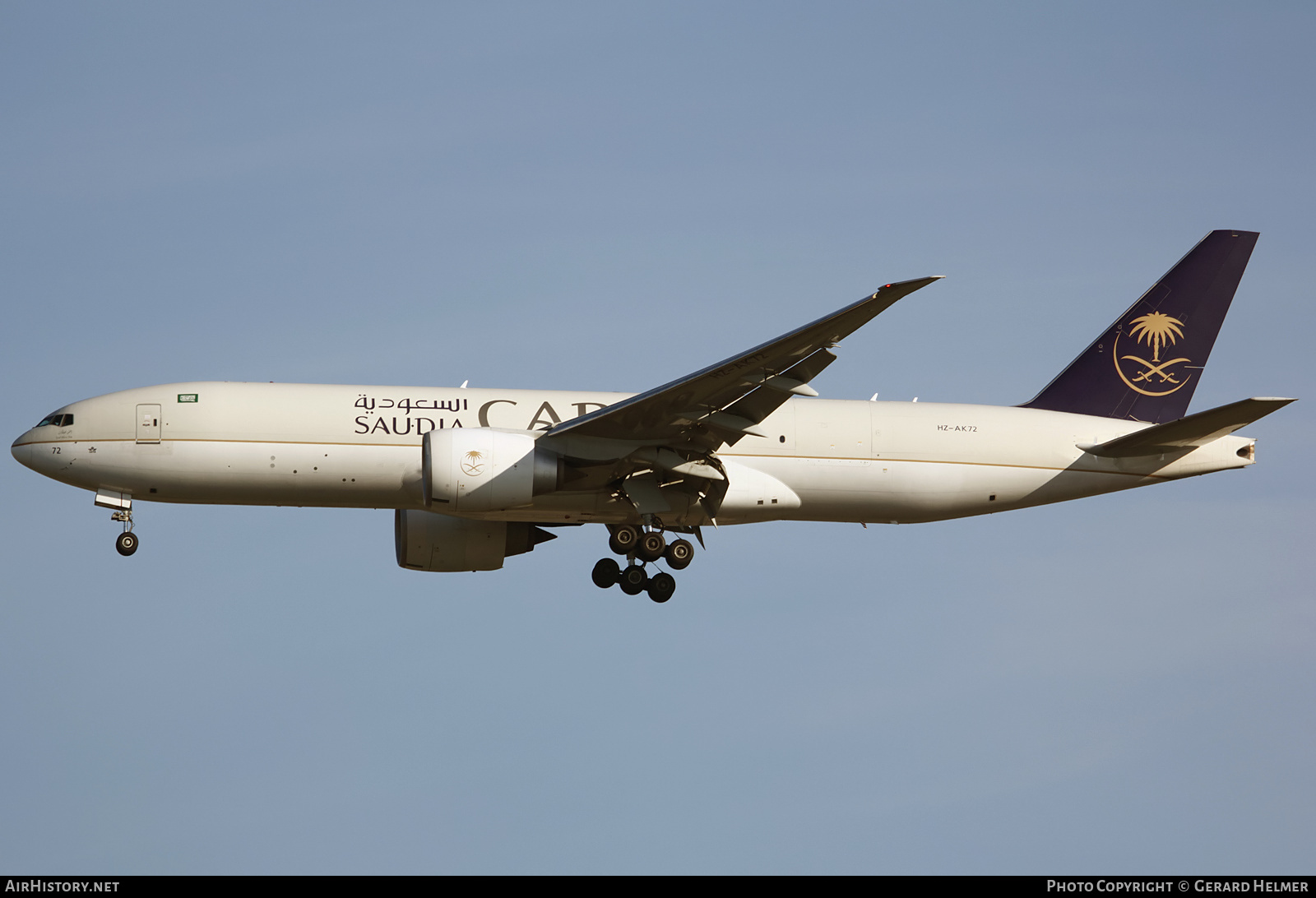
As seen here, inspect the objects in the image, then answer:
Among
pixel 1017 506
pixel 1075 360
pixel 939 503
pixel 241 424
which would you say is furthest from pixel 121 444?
pixel 1075 360

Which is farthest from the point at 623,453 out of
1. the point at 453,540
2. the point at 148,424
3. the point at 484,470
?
the point at 148,424

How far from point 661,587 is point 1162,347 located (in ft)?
41.9

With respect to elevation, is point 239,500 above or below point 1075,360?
below

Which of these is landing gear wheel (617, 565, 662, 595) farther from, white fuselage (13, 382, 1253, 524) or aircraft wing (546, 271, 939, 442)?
aircraft wing (546, 271, 939, 442)

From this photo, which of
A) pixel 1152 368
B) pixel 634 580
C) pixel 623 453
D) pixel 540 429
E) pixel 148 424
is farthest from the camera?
pixel 1152 368

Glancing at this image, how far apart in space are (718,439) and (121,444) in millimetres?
11921

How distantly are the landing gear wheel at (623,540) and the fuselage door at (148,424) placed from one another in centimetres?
937

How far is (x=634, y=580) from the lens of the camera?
101 feet

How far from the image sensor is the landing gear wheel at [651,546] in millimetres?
30203

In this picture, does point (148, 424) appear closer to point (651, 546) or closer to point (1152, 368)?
point (651, 546)

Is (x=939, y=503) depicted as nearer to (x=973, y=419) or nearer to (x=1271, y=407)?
(x=973, y=419)

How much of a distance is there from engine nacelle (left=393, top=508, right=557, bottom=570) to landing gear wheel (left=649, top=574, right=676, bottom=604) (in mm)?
3527

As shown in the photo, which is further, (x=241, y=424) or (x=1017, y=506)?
(x=1017, y=506)

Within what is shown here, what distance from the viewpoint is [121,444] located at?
2902cm
